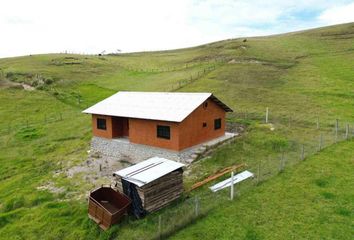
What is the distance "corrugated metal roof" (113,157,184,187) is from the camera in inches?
672

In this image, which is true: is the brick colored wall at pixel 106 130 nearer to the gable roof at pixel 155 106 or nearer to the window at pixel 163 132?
the gable roof at pixel 155 106

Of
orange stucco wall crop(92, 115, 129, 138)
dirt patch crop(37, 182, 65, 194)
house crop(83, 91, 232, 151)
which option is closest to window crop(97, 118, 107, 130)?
Result: house crop(83, 91, 232, 151)

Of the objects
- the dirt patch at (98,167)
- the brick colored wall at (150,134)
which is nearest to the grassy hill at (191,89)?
the dirt patch at (98,167)

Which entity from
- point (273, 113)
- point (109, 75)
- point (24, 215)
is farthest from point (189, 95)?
point (109, 75)

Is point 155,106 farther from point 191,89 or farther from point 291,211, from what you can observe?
point 191,89

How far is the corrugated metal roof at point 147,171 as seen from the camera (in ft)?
56.0

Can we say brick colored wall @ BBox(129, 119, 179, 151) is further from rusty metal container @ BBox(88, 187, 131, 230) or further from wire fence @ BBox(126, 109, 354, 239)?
rusty metal container @ BBox(88, 187, 131, 230)

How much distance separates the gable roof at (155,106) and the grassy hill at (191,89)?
4117 millimetres

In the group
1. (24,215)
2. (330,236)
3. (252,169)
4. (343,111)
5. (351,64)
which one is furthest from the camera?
(351,64)

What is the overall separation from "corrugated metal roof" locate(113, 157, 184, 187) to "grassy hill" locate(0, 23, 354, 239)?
201cm

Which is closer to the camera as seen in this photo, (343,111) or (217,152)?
(217,152)

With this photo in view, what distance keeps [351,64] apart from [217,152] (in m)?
44.4

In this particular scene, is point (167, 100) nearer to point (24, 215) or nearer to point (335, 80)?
point (24, 215)

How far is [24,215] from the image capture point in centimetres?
1873
